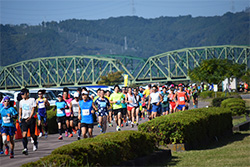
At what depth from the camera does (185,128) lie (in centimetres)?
1277

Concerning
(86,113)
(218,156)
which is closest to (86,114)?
(86,113)

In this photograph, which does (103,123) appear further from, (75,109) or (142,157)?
(142,157)

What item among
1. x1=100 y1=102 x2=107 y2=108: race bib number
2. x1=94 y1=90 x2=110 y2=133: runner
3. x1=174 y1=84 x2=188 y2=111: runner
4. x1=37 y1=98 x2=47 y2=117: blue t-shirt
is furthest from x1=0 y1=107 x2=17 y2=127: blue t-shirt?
x1=174 y1=84 x2=188 y2=111: runner

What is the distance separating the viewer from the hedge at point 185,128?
41.7 feet

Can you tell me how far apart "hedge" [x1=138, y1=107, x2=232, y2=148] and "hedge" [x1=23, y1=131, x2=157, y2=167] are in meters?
1.16

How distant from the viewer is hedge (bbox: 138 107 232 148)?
1270cm

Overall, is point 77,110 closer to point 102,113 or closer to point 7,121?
point 102,113

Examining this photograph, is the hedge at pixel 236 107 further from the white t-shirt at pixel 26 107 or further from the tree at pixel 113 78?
the tree at pixel 113 78

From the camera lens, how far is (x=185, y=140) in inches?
508

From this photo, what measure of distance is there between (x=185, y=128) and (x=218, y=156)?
1.37m

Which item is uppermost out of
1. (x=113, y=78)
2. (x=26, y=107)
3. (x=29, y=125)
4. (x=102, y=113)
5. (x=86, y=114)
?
(x=113, y=78)

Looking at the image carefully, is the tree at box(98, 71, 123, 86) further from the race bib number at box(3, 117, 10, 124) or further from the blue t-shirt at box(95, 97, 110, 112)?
the race bib number at box(3, 117, 10, 124)

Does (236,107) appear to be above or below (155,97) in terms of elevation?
below

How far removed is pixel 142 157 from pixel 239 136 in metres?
7.41
